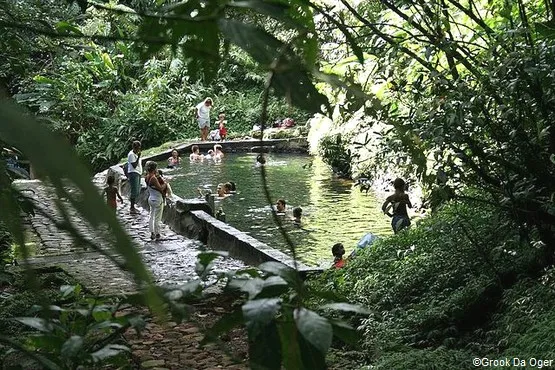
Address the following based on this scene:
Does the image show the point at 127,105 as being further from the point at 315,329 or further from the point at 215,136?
the point at 315,329

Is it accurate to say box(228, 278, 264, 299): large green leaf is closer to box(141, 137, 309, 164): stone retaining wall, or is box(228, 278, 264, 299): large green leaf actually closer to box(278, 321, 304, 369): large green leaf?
box(278, 321, 304, 369): large green leaf

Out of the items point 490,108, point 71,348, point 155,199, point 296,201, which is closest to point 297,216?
point 296,201

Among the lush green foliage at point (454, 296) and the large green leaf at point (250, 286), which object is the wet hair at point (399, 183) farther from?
the large green leaf at point (250, 286)

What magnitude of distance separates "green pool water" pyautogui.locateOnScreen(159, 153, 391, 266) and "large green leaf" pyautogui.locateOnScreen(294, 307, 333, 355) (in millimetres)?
7160

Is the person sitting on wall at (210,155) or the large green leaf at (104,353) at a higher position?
the large green leaf at (104,353)

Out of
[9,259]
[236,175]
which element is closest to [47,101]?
[236,175]

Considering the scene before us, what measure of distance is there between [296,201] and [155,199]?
200 inches

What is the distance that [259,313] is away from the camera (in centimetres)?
84

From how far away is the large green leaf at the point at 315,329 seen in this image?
30.1 inches

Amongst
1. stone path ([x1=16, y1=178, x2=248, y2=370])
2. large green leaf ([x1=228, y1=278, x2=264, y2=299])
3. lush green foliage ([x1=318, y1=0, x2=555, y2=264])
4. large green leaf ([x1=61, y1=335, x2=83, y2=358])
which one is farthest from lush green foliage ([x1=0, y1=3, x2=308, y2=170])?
large green leaf ([x1=228, y1=278, x2=264, y2=299])

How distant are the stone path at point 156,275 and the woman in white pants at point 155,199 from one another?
19 cm

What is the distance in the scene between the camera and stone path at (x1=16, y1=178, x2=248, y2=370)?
14.6 ft

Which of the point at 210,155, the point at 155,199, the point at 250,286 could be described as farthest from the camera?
the point at 210,155

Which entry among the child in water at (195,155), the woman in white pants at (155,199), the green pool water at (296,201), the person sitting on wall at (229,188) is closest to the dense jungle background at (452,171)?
the green pool water at (296,201)
